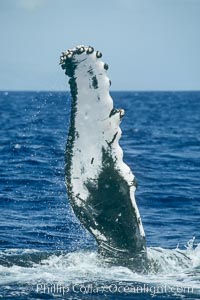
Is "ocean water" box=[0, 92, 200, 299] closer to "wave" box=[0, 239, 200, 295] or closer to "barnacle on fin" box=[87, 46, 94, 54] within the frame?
"wave" box=[0, 239, 200, 295]

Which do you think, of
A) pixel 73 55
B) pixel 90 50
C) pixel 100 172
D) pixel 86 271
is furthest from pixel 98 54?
pixel 86 271

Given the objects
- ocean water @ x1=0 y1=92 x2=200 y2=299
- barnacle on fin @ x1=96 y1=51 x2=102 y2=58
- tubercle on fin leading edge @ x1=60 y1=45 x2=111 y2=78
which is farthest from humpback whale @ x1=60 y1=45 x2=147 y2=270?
ocean water @ x1=0 y1=92 x2=200 y2=299

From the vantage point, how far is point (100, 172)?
27.9 ft

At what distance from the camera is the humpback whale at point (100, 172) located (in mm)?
8273

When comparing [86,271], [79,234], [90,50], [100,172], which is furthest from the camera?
[79,234]

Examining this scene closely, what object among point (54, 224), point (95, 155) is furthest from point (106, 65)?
point (54, 224)

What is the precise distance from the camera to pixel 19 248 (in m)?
10.8

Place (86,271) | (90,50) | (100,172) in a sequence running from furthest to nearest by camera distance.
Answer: (86,271), (100,172), (90,50)

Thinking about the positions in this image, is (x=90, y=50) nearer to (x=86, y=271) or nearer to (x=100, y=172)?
(x=100, y=172)

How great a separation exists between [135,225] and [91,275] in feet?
2.83

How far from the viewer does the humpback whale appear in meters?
8.27

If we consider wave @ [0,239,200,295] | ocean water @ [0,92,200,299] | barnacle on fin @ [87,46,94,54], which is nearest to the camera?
barnacle on fin @ [87,46,94,54]

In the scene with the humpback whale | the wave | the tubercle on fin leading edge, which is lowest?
the wave

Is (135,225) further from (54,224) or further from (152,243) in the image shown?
(54,224)
